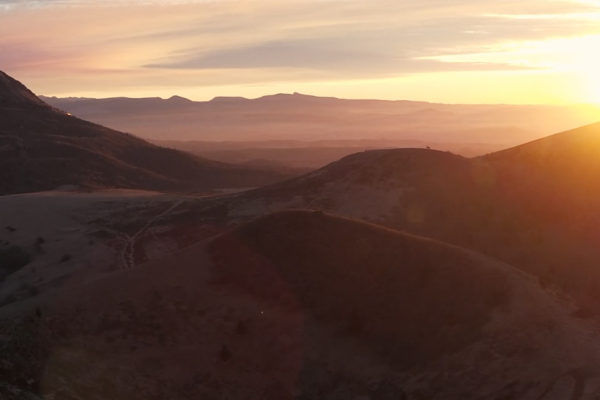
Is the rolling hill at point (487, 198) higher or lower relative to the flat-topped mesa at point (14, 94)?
lower

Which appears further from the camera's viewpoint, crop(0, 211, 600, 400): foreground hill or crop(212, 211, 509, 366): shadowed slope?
crop(212, 211, 509, 366): shadowed slope

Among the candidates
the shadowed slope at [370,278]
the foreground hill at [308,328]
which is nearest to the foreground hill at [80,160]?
the shadowed slope at [370,278]

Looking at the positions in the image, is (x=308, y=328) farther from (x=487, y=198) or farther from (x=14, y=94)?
(x=14, y=94)

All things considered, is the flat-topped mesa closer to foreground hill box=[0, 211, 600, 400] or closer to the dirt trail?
the dirt trail

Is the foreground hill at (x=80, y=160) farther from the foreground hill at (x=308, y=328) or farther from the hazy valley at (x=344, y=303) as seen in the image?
the foreground hill at (x=308, y=328)

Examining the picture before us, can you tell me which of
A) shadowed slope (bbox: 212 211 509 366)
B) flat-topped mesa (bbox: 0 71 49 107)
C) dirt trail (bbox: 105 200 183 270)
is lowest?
dirt trail (bbox: 105 200 183 270)

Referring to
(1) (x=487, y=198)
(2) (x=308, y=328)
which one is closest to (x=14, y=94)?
(1) (x=487, y=198)

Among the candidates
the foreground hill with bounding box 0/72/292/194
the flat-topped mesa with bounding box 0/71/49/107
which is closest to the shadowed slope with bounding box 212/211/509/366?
the foreground hill with bounding box 0/72/292/194

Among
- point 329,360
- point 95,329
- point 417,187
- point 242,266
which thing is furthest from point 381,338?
point 417,187
